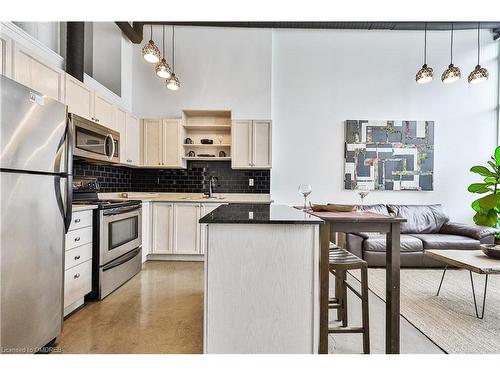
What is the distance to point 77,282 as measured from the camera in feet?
7.88

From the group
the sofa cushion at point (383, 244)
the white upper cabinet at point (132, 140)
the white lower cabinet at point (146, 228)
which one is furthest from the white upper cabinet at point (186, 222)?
the sofa cushion at point (383, 244)

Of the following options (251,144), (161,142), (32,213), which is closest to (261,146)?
(251,144)

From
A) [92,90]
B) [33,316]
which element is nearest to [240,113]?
[92,90]

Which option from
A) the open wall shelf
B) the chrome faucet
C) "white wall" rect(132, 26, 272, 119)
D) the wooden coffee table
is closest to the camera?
the wooden coffee table

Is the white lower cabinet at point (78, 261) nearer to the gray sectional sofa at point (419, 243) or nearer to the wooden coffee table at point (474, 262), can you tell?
the gray sectional sofa at point (419, 243)

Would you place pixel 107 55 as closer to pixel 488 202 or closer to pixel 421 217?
pixel 421 217

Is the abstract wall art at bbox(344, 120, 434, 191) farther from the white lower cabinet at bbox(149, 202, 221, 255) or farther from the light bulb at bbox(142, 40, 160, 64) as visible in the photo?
the light bulb at bbox(142, 40, 160, 64)

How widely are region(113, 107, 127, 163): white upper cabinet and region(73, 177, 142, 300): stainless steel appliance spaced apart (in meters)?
0.86

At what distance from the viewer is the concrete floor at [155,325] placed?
1877 millimetres

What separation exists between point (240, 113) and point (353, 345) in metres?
3.58

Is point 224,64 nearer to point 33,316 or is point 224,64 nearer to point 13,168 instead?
point 13,168

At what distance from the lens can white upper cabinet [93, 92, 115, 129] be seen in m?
3.34

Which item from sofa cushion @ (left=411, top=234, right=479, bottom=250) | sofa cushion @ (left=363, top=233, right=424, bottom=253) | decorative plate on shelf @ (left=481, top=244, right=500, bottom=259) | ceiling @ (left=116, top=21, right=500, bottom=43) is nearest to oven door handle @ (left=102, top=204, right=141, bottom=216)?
ceiling @ (left=116, top=21, right=500, bottom=43)

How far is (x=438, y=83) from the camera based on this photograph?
15.6ft
